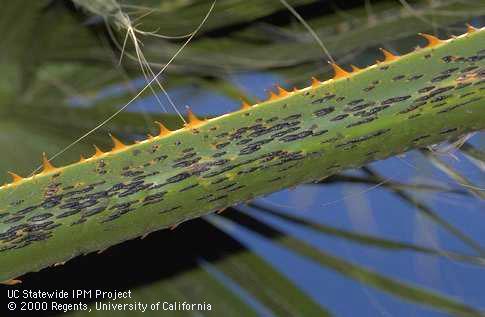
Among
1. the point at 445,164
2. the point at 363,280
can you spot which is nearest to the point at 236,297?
the point at 363,280

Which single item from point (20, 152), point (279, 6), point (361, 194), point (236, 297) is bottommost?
point (236, 297)

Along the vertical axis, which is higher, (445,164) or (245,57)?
(245,57)

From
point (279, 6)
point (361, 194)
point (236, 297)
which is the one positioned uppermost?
point (279, 6)

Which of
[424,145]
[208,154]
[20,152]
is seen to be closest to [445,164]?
[424,145]

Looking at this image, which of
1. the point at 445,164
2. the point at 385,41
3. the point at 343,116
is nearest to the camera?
the point at 343,116

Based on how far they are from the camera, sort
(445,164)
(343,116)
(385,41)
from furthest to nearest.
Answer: (385,41), (445,164), (343,116)

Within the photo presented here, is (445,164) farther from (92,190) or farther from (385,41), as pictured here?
(92,190)

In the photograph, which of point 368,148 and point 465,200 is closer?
point 368,148

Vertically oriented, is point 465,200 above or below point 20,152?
below

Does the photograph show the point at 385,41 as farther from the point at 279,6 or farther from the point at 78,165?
the point at 78,165
